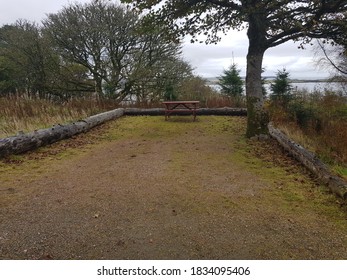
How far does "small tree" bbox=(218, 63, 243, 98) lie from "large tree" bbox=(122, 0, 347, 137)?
27.2 ft

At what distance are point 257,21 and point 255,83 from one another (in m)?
1.46

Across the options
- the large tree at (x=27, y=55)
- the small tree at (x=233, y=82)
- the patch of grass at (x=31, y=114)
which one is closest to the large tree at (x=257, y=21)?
the patch of grass at (x=31, y=114)

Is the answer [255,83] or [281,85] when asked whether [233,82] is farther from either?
[255,83]

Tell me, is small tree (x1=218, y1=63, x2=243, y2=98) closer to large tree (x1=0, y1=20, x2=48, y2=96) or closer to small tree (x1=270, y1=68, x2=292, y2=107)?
small tree (x1=270, y1=68, x2=292, y2=107)

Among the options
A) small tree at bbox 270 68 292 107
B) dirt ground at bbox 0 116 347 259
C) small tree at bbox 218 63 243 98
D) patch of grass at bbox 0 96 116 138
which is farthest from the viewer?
small tree at bbox 218 63 243 98

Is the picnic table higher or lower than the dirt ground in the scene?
higher

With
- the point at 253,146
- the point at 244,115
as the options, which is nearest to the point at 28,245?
the point at 253,146

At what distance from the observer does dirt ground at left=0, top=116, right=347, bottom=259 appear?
2401 mm

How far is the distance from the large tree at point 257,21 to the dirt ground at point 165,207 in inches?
73.8

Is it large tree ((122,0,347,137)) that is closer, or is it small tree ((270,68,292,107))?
large tree ((122,0,347,137))

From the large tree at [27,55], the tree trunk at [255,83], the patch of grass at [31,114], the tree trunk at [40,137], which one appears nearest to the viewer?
the tree trunk at [40,137]

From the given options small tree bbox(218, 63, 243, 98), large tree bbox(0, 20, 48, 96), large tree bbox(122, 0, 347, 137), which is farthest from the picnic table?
large tree bbox(0, 20, 48, 96)

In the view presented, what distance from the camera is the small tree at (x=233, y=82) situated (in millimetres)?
15672

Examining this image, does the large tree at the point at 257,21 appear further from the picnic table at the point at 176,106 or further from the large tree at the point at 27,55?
the large tree at the point at 27,55
